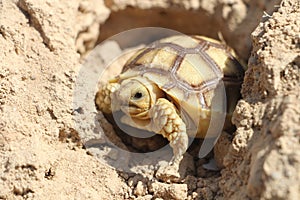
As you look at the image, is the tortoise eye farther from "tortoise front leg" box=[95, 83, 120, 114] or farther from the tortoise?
"tortoise front leg" box=[95, 83, 120, 114]

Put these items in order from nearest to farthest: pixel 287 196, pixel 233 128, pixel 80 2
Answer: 1. pixel 287 196
2. pixel 233 128
3. pixel 80 2

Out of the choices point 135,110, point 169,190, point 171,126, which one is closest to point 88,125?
point 135,110

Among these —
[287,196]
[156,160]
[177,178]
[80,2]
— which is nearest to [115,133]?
[156,160]

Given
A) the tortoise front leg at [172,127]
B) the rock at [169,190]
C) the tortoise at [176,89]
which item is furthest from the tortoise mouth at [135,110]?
the rock at [169,190]

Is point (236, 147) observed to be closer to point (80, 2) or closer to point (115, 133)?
point (115, 133)

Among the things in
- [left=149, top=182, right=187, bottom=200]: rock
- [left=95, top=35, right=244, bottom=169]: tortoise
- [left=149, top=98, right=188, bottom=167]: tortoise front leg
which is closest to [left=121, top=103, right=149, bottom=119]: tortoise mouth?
[left=95, top=35, right=244, bottom=169]: tortoise
